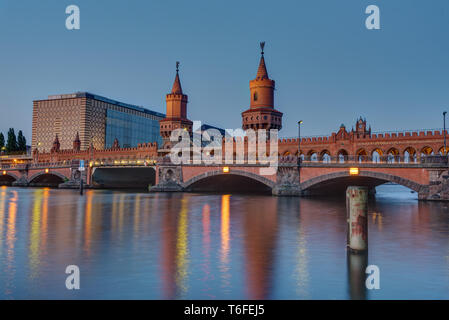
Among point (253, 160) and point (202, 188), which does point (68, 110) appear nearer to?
point (202, 188)

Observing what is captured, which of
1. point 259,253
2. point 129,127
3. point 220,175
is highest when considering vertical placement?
point 129,127

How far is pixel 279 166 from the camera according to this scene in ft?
138

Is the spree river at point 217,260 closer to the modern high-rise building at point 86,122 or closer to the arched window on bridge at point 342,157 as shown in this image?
the arched window on bridge at point 342,157

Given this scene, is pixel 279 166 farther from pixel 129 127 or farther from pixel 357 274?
pixel 129 127

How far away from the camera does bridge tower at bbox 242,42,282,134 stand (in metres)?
68.1

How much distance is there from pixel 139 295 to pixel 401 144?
169 feet

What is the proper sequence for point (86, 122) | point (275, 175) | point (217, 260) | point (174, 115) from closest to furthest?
point (217, 260), point (275, 175), point (174, 115), point (86, 122)

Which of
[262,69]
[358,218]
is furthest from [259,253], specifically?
[262,69]

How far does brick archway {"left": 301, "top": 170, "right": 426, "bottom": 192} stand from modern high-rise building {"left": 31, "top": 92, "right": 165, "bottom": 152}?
131891mm

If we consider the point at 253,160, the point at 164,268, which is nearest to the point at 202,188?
the point at 253,160

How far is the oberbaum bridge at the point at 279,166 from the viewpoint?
35.2 meters

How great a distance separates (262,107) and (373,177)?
114ft

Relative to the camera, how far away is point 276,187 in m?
42.8

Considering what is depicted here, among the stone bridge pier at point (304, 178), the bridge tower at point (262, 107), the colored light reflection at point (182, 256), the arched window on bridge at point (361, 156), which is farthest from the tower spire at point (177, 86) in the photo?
the colored light reflection at point (182, 256)
